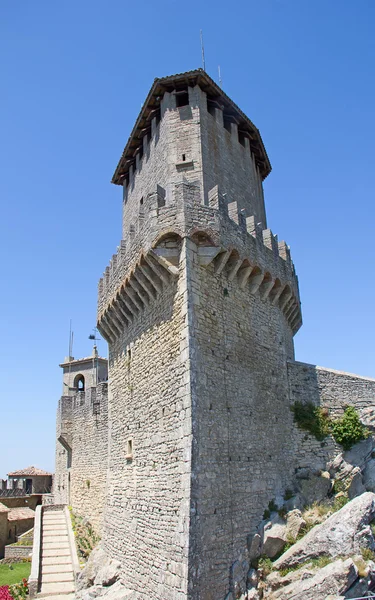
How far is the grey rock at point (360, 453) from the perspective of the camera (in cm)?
1331

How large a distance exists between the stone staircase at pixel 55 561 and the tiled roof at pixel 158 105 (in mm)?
13914

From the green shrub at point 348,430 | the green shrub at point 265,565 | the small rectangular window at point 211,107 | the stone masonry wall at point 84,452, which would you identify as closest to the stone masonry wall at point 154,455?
the green shrub at point 265,565

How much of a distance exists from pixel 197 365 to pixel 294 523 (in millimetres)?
4477

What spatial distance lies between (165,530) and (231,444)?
2226 millimetres

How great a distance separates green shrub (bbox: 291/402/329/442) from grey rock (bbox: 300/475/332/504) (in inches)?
47.6

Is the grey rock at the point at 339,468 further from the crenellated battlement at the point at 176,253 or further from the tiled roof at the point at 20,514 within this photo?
the tiled roof at the point at 20,514

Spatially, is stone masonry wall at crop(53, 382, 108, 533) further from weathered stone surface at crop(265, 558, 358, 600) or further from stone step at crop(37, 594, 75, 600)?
weathered stone surface at crop(265, 558, 358, 600)

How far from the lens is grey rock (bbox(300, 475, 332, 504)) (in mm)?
12309

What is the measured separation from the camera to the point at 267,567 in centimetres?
1031

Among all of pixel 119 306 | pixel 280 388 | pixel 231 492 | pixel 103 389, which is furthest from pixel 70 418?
pixel 231 492

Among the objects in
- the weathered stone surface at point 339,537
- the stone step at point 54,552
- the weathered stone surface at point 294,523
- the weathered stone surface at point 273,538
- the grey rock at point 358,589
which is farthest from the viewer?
the stone step at point 54,552

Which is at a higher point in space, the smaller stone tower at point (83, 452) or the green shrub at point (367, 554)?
the smaller stone tower at point (83, 452)

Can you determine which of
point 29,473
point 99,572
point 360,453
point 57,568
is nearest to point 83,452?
point 57,568

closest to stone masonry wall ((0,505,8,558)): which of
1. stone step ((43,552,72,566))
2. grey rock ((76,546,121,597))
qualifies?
stone step ((43,552,72,566))
